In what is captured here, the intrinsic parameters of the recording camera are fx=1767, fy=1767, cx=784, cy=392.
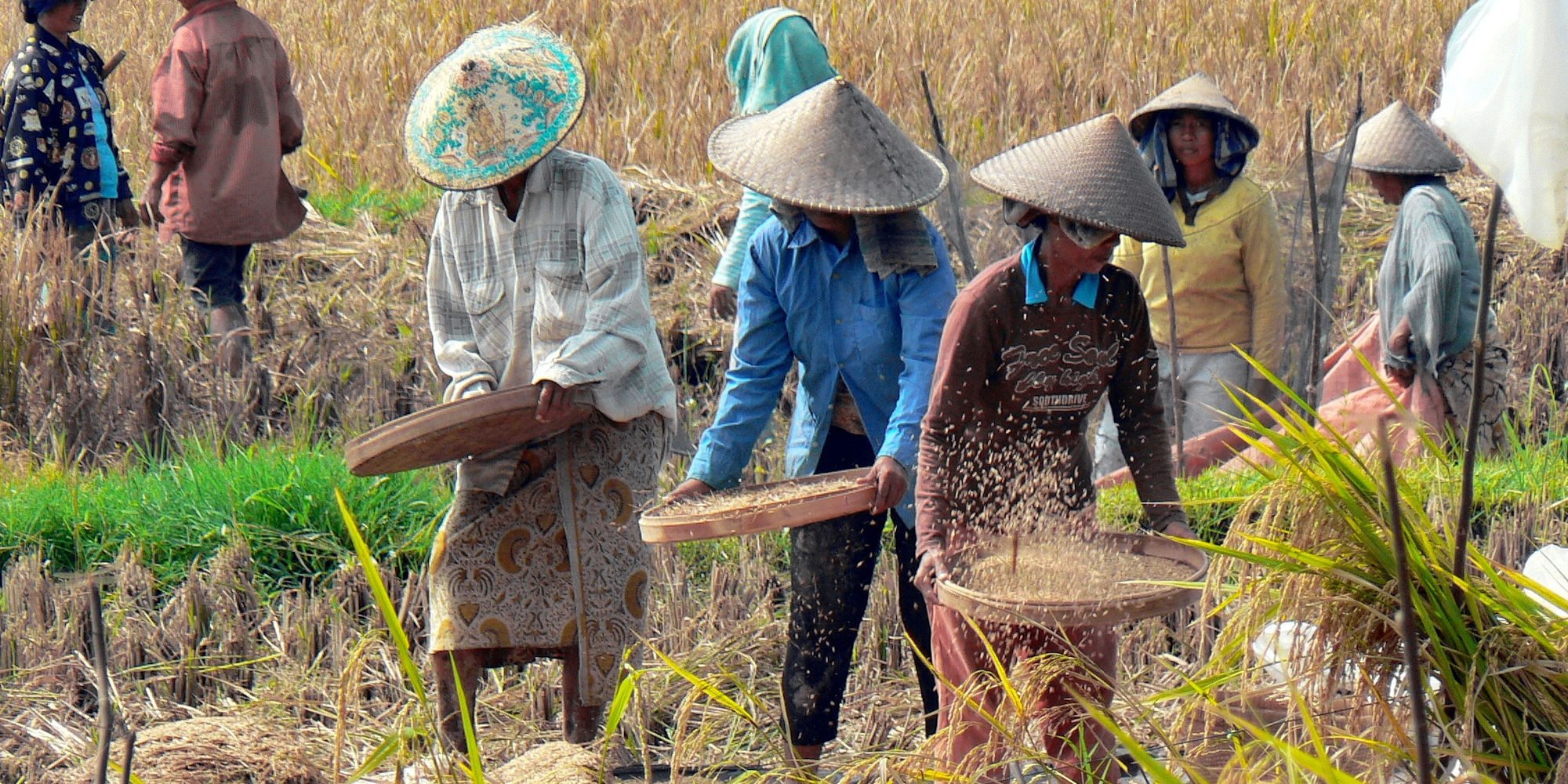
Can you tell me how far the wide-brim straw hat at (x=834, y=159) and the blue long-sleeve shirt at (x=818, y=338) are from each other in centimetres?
14

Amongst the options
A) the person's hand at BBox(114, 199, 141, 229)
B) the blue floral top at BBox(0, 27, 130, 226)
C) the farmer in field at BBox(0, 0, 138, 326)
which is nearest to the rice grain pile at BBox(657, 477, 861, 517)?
the farmer in field at BBox(0, 0, 138, 326)

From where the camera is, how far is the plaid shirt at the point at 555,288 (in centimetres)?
385

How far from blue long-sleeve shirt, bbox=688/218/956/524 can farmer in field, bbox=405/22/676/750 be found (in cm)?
23

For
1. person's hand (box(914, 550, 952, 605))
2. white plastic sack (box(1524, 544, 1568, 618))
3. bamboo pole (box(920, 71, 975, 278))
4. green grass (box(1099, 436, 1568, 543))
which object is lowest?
green grass (box(1099, 436, 1568, 543))

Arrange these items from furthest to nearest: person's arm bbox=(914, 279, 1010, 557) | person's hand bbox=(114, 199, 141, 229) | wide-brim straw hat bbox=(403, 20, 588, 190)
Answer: person's hand bbox=(114, 199, 141, 229)
wide-brim straw hat bbox=(403, 20, 588, 190)
person's arm bbox=(914, 279, 1010, 557)

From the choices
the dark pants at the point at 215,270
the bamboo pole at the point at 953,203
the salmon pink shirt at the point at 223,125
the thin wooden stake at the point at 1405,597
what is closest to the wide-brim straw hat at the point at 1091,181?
the bamboo pole at the point at 953,203

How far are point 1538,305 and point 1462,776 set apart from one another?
213 inches

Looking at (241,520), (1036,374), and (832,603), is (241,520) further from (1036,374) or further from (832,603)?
(1036,374)

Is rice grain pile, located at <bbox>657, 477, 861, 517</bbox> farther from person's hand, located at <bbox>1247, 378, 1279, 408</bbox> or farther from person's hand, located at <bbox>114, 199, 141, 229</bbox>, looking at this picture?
person's hand, located at <bbox>114, 199, 141, 229</bbox>

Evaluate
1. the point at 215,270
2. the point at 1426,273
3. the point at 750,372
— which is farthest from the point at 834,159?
the point at 215,270

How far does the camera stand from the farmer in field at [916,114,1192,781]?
126 inches

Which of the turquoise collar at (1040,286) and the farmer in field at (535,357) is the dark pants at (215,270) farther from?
the turquoise collar at (1040,286)

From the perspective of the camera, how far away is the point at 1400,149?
5.42 metres

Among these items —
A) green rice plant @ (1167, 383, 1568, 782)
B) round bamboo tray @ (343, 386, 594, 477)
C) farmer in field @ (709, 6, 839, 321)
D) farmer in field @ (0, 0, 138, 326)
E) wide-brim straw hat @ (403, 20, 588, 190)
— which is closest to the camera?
green rice plant @ (1167, 383, 1568, 782)
